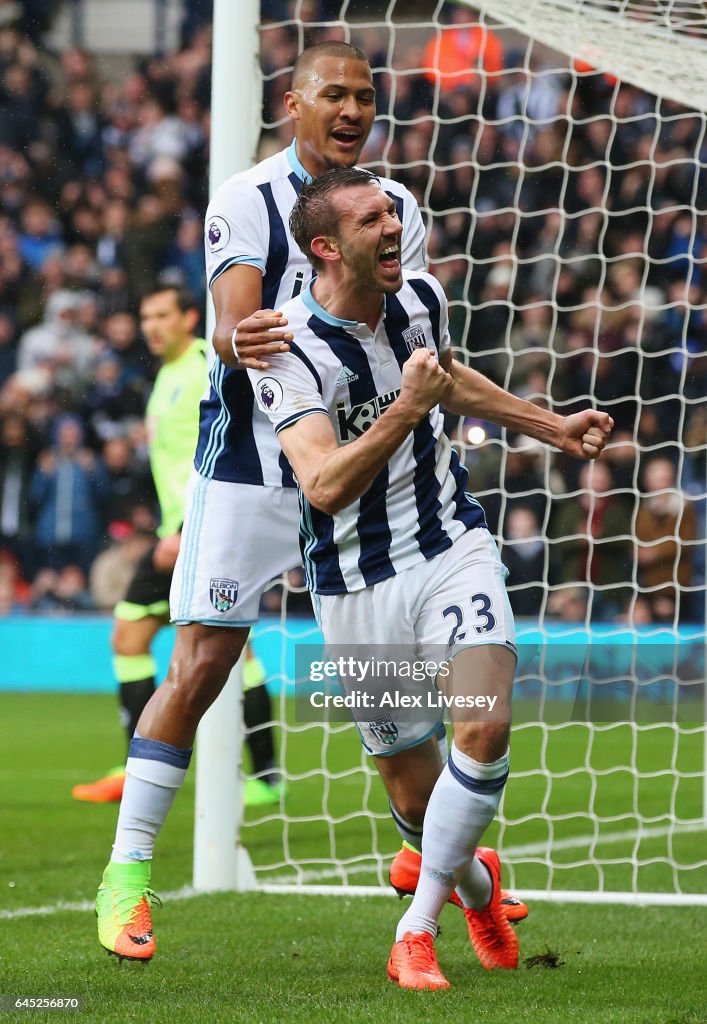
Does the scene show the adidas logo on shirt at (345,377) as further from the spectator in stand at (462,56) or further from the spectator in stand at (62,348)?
the spectator in stand at (62,348)

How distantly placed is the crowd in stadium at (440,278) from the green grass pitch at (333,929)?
242cm

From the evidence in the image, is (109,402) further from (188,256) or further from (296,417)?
(296,417)

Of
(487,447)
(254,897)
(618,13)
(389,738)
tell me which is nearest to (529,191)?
(487,447)

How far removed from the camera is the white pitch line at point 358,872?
461 centimetres

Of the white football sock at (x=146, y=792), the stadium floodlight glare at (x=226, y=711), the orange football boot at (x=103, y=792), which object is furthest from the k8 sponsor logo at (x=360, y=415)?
the orange football boot at (x=103, y=792)

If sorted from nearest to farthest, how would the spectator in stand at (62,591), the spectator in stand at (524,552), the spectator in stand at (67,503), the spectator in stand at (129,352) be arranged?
the spectator in stand at (524,552)
the spectator in stand at (62,591)
the spectator in stand at (67,503)
the spectator in stand at (129,352)

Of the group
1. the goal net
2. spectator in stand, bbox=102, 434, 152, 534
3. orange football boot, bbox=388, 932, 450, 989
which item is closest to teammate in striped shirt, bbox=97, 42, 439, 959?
orange football boot, bbox=388, 932, 450, 989

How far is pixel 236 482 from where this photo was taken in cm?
387

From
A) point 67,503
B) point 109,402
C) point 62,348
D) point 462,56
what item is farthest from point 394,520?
point 62,348

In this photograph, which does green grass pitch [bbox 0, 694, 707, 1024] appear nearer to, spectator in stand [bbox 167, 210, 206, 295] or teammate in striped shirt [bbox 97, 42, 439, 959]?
teammate in striped shirt [bbox 97, 42, 439, 959]

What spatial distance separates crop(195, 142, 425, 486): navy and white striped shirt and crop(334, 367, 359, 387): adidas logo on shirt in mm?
436

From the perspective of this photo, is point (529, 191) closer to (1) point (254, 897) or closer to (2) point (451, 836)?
(1) point (254, 897)

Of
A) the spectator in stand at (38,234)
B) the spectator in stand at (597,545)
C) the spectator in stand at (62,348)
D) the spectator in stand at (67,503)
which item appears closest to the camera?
the spectator in stand at (597,545)

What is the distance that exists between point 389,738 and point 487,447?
6.82m
